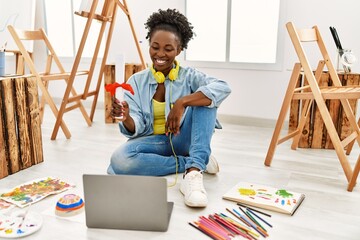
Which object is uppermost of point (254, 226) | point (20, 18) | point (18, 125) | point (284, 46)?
point (20, 18)

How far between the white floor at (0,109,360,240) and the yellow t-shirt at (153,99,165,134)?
25cm

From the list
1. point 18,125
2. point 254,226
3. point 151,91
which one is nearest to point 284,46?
point 151,91

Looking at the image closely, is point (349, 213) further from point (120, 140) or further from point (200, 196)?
point (120, 140)

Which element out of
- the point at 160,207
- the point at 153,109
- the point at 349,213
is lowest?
the point at 349,213

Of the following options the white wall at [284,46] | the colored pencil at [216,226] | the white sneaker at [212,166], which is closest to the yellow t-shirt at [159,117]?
the white sneaker at [212,166]

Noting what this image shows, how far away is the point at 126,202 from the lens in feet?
3.91

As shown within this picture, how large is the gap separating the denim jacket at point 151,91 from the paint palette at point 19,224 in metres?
0.51

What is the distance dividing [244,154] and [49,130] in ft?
5.04

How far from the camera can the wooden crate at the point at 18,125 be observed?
174 centimetres

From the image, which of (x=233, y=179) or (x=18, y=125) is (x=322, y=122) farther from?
(x=18, y=125)

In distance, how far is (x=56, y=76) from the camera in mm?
2586

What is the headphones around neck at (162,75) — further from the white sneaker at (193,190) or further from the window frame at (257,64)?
the window frame at (257,64)

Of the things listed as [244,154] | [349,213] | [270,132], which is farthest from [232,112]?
[349,213]

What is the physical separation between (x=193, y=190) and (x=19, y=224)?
66 cm
